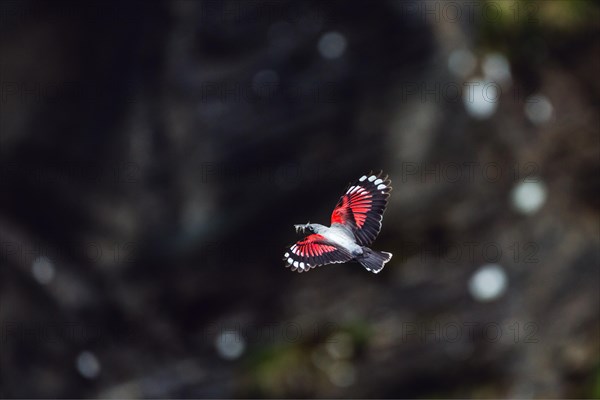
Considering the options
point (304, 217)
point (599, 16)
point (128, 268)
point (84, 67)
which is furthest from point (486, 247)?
point (84, 67)

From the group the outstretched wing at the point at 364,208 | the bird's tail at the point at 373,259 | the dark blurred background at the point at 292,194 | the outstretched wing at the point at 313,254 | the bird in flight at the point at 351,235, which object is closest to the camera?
the bird's tail at the point at 373,259

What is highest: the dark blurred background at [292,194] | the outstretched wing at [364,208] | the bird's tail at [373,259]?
the dark blurred background at [292,194]

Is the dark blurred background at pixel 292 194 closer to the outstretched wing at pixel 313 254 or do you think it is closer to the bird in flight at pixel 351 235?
the bird in flight at pixel 351 235

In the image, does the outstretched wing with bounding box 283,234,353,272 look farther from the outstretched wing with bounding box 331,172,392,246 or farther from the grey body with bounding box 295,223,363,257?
the outstretched wing with bounding box 331,172,392,246

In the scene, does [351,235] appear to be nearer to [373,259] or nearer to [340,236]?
[340,236]

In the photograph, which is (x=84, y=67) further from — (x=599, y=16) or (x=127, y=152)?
(x=599, y=16)

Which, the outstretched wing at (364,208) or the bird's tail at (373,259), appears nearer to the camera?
the bird's tail at (373,259)

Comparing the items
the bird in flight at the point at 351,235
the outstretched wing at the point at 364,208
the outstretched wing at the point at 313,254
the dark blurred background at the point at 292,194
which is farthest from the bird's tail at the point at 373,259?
the dark blurred background at the point at 292,194
